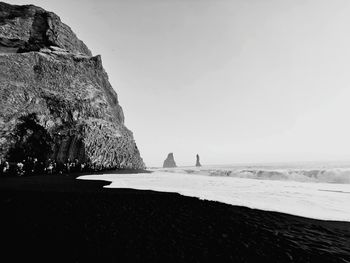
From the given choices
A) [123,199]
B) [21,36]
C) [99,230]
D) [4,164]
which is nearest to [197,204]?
[123,199]

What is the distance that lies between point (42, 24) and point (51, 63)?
21586 mm

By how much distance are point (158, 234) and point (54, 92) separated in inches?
1974

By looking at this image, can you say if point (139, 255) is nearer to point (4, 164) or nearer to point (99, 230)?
point (99, 230)

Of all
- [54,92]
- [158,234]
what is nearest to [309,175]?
[158,234]

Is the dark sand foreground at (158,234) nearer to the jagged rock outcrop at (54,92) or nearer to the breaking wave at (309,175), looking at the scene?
the jagged rock outcrop at (54,92)

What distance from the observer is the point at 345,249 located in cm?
781

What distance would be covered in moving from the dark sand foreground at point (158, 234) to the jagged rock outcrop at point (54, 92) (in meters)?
33.7

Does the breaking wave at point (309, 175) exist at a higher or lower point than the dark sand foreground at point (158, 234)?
higher

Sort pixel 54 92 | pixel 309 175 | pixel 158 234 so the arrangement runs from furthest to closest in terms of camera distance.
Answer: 1. pixel 54 92
2. pixel 309 175
3. pixel 158 234

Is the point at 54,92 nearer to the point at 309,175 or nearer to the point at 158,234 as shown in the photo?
the point at 158,234

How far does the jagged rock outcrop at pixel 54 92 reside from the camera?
134 ft

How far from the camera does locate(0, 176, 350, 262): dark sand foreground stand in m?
6.69

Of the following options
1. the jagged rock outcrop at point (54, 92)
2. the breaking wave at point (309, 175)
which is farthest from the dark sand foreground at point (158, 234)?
the breaking wave at point (309, 175)

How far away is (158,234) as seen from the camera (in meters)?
8.45
